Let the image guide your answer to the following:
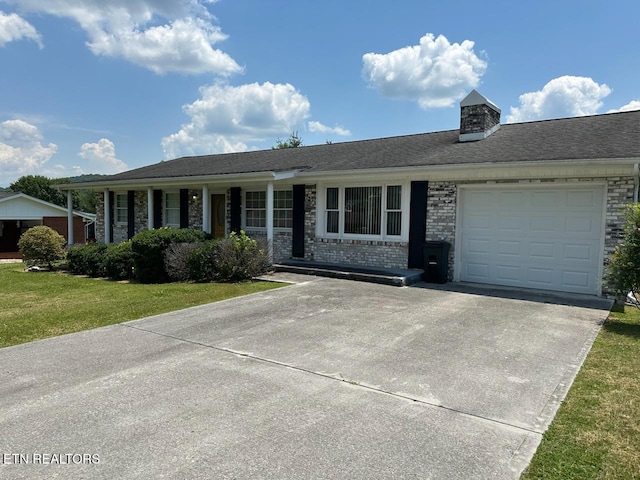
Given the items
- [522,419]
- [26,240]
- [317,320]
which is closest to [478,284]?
[317,320]

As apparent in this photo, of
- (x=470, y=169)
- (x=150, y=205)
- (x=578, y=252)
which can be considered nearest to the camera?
(x=578, y=252)

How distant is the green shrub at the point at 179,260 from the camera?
1123 cm

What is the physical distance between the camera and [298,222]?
13086 millimetres

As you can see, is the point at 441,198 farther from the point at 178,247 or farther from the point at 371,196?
the point at 178,247

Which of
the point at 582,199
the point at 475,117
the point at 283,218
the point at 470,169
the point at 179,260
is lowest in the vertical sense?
the point at 179,260

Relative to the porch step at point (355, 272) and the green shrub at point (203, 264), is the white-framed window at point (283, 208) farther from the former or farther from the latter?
the green shrub at point (203, 264)

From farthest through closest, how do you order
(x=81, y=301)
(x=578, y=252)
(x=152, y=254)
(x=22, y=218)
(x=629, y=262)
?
(x=22, y=218) → (x=152, y=254) → (x=578, y=252) → (x=81, y=301) → (x=629, y=262)

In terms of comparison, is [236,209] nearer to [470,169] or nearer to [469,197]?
[469,197]

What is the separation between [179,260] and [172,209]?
6426 millimetres

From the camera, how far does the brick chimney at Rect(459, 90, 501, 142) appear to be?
11.8 metres

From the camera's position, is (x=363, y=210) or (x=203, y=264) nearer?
(x=203, y=264)

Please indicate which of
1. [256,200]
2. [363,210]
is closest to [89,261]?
[256,200]

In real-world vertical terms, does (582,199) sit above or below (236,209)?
above

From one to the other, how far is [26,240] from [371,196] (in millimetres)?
12134
